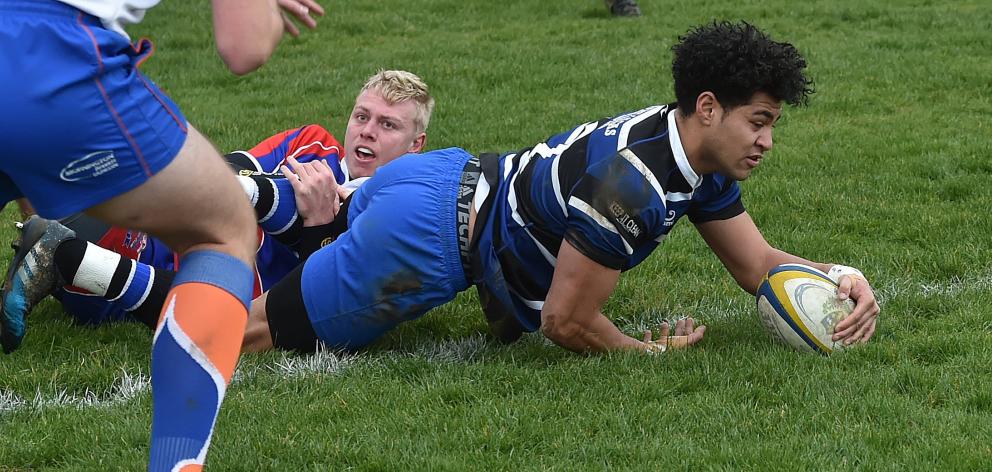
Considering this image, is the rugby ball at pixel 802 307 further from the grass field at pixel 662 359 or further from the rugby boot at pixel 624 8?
the rugby boot at pixel 624 8

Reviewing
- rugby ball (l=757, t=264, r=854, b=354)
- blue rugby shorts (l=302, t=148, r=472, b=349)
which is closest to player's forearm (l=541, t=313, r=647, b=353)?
blue rugby shorts (l=302, t=148, r=472, b=349)

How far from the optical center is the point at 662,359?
457 cm

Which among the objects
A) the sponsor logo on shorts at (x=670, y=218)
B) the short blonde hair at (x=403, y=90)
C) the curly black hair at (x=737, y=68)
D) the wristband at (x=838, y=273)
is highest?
the curly black hair at (x=737, y=68)

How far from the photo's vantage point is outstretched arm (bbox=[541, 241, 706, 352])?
431cm

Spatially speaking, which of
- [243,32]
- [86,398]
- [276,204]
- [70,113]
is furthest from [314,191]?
[70,113]

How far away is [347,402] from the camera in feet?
13.7

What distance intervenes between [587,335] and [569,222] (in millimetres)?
478

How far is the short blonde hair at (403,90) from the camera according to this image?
5.89 metres

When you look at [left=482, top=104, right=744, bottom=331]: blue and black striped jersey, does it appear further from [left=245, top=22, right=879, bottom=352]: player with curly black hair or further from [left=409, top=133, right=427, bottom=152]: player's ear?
[left=409, top=133, right=427, bottom=152]: player's ear

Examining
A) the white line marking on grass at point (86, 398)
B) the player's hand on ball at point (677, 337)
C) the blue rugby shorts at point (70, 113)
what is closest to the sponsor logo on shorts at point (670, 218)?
the player's hand on ball at point (677, 337)

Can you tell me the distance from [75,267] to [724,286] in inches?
115

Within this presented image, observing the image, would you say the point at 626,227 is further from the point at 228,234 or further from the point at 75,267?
the point at 75,267

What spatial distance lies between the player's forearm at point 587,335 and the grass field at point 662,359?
0.27 ft

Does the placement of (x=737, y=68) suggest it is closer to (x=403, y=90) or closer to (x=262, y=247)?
(x=403, y=90)
